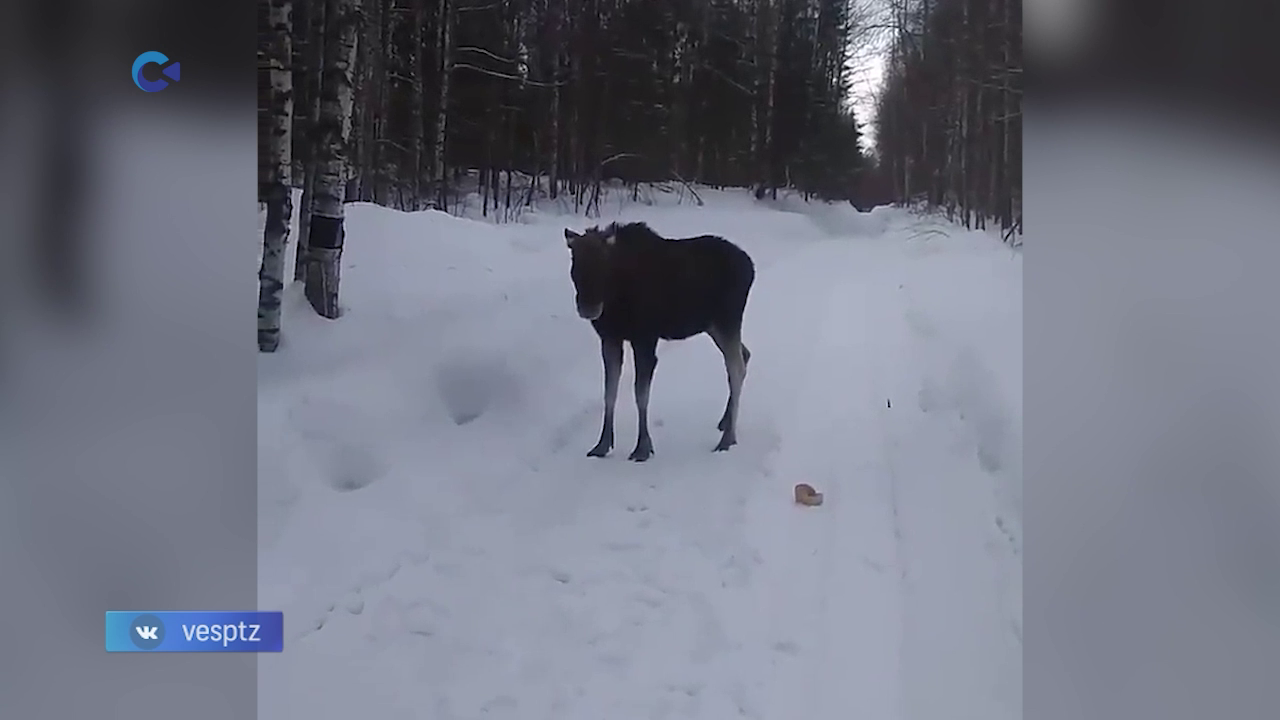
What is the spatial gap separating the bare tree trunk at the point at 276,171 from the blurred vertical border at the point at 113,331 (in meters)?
0.04

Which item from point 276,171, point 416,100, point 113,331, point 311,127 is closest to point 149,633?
point 113,331

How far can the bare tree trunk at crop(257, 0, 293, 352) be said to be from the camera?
1.71 metres

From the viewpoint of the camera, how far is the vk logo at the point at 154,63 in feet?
5.41

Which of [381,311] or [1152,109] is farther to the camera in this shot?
[381,311]

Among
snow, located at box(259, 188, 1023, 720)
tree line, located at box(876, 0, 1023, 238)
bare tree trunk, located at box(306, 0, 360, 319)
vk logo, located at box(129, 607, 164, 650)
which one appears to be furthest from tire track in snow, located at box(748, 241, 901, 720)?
vk logo, located at box(129, 607, 164, 650)

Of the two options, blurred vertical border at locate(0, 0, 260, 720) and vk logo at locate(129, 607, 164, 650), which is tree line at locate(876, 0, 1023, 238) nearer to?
blurred vertical border at locate(0, 0, 260, 720)

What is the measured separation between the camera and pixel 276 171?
1762 mm

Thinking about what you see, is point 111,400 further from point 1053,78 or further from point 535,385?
point 1053,78

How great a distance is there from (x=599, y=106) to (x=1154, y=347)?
1.15 meters

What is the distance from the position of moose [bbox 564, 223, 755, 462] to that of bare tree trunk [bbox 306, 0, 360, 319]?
0.49 m

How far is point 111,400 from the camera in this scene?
1662 mm

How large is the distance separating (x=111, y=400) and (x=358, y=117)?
2.51ft

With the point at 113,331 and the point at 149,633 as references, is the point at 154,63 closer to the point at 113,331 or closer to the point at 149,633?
the point at 113,331

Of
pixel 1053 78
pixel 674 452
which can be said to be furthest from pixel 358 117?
pixel 1053 78
